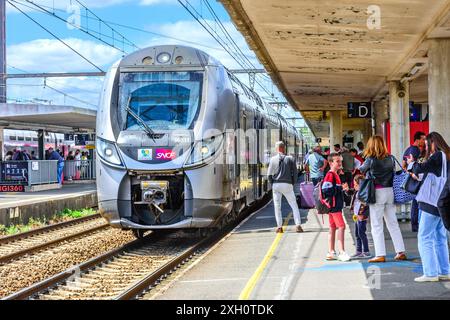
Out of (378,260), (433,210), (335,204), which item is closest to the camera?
(433,210)

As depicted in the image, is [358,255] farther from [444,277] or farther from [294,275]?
[444,277]

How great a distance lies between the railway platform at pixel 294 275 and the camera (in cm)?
744

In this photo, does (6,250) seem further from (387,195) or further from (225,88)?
(387,195)

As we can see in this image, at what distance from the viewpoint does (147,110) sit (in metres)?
12.0

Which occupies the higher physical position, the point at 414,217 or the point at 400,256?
the point at 414,217

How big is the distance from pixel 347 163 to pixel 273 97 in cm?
3058

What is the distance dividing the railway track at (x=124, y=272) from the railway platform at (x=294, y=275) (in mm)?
356

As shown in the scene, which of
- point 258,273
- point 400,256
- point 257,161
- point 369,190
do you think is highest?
point 257,161

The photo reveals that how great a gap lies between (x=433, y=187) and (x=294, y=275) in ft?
6.54

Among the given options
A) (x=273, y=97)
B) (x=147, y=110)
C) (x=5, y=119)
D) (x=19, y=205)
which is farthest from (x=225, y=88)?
(x=273, y=97)

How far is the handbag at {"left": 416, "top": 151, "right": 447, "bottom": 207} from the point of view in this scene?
7512 mm

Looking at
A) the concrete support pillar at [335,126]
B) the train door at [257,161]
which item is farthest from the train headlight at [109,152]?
the concrete support pillar at [335,126]

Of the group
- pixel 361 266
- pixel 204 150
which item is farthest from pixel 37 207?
pixel 361 266

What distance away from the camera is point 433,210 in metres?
7.68
